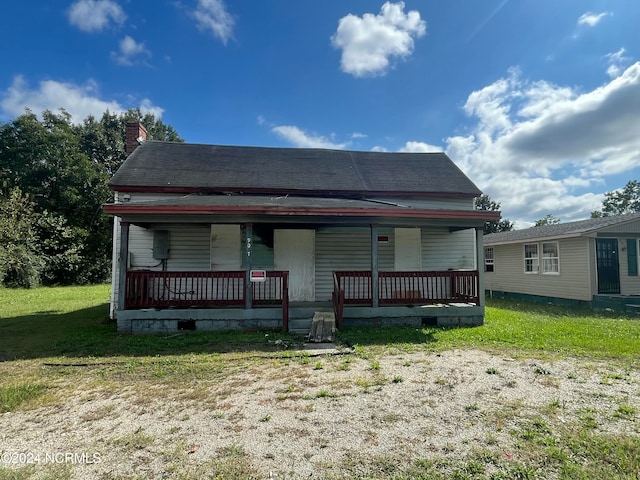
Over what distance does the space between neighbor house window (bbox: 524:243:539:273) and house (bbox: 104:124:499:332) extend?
532 centimetres

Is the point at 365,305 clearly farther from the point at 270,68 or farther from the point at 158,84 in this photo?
the point at 158,84

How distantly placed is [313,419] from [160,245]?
22.9 ft

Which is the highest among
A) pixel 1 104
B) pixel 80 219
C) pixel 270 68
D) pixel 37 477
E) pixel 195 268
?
pixel 1 104

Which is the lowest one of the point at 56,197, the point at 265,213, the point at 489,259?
the point at 489,259

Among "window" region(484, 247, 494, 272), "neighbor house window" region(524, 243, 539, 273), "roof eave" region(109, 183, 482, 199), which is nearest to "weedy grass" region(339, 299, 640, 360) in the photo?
"roof eave" region(109, 183, 482, 199)

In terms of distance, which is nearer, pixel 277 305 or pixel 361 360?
pixel 361 360

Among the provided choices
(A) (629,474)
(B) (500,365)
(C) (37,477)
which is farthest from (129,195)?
(A) (629,474)

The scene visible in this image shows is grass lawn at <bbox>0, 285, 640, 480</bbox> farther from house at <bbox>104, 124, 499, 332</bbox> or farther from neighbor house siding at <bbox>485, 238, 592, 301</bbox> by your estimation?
neighbor house siding at <bbox>485, 238, 592, 301</bbox>

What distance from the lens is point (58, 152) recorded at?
24.9 metres

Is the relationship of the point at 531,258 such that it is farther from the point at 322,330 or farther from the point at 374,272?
the point at 322,330

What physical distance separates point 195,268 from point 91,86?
13314mm

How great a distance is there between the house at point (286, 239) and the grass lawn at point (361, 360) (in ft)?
2.03

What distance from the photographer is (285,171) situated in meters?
10.8

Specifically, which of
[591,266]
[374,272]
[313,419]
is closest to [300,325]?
[374,272]
